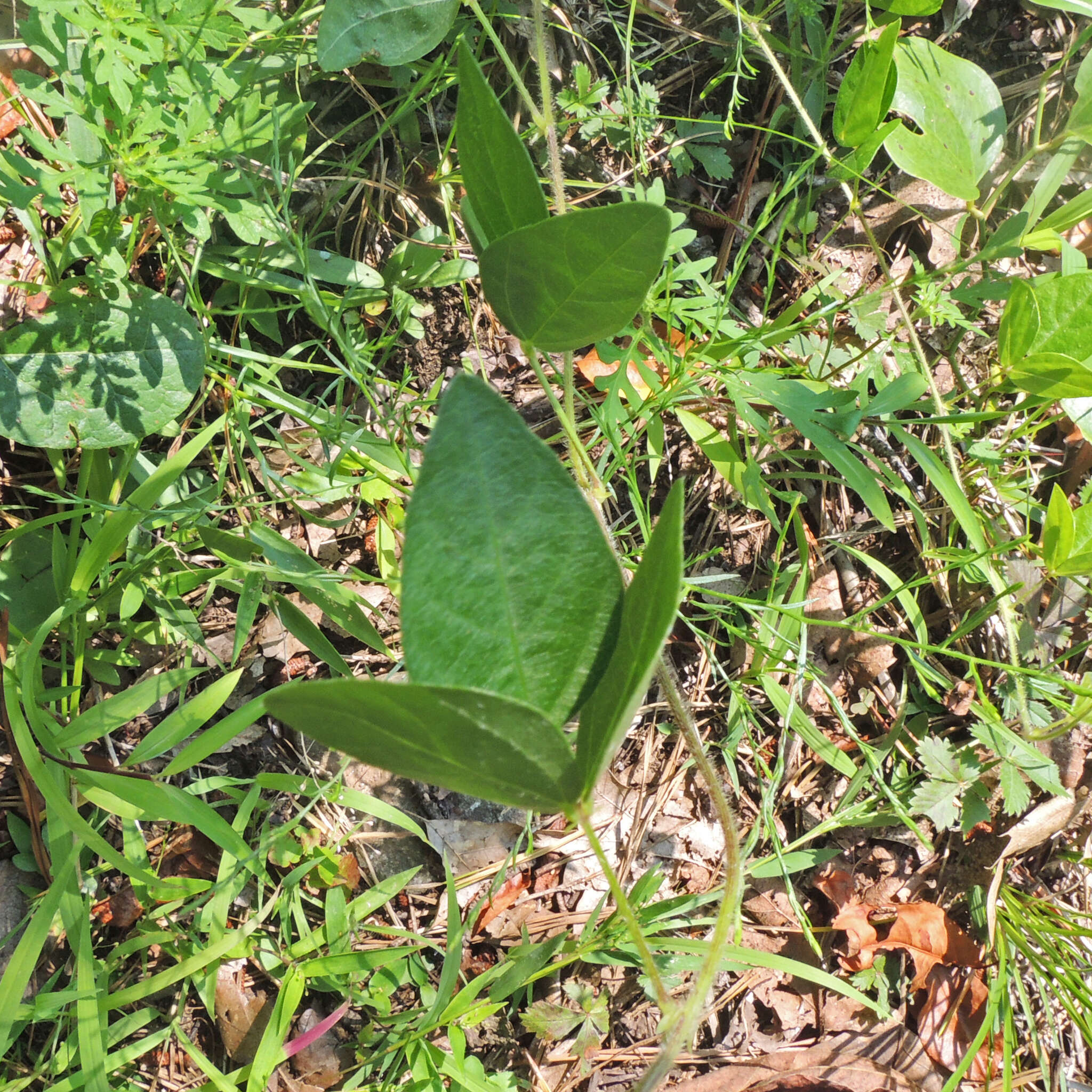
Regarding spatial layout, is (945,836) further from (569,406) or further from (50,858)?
(50,858)

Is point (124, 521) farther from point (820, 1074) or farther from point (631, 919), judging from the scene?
point (820, 1074)

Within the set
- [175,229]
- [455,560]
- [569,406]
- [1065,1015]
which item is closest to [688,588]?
[569,406]

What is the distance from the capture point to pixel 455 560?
1007 mm

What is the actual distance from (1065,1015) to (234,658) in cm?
251

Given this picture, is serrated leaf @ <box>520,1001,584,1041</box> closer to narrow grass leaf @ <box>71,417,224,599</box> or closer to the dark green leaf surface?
narrow grass leaf @ <box>71,417,224,599</box>

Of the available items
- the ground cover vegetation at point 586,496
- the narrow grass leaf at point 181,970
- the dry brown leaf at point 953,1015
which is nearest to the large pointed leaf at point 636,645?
the ground cover vegetation at point 586,496

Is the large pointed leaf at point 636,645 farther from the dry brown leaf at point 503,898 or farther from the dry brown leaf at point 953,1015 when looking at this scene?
the dry brown leaf at point 953,1015

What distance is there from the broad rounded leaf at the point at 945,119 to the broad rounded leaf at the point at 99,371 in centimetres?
183

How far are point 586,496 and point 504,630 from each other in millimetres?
490

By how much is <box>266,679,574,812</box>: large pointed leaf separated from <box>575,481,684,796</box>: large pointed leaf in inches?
2.2

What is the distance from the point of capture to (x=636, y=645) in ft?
3.17

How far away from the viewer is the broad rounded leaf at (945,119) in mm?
2229

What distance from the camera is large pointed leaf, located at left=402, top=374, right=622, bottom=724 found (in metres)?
0.96

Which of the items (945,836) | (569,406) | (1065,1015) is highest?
(569,406)
